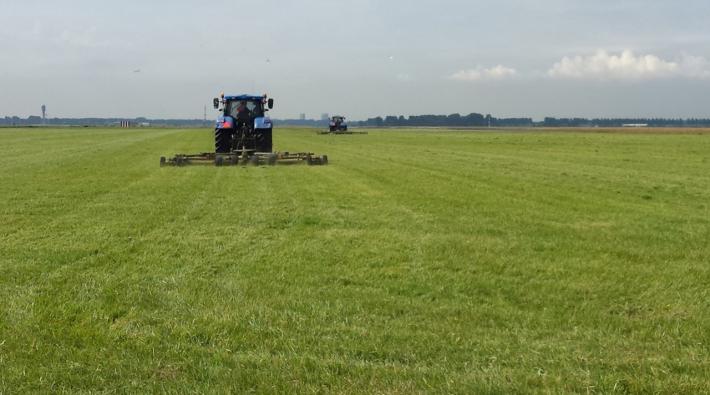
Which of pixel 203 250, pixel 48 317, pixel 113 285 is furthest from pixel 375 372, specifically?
pixel 203 250

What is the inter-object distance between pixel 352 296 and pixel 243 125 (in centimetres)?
2270

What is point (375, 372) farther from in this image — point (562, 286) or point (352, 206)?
point (352, 206)

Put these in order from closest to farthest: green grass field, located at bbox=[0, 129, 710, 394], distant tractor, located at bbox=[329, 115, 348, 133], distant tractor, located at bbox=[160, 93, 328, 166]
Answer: green grass field, located at bbox=[0, 129, 710, 394] < distant tractor, located at bbox=[160, 93, 328, 166] < distant tractor, located at bbox=[329, 115, 348, 133]

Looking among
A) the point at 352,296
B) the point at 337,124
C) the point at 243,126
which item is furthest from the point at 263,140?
the point at 337,124

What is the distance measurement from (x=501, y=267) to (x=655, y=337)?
8.27 ft

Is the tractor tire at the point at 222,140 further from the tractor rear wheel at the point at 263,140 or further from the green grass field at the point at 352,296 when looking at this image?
the green grass field at the point at 352,296

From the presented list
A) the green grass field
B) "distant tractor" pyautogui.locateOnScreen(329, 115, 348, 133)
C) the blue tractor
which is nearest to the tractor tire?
the blue tractor

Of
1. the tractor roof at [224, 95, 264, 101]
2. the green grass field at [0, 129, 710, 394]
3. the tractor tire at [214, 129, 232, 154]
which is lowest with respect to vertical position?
the green grass field at [0, 129, 710, 394]

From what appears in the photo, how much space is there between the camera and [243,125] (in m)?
28.1

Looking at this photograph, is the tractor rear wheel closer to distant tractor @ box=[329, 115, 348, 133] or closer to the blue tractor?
the blue tractor

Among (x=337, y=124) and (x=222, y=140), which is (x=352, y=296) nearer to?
(x=222, y=140)

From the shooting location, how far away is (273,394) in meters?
4.16

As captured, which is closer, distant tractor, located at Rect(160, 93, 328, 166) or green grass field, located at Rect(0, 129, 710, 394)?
green grass field, located at Rect(0, 129, 710, 394)

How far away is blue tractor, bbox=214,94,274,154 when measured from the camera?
90.4ft
